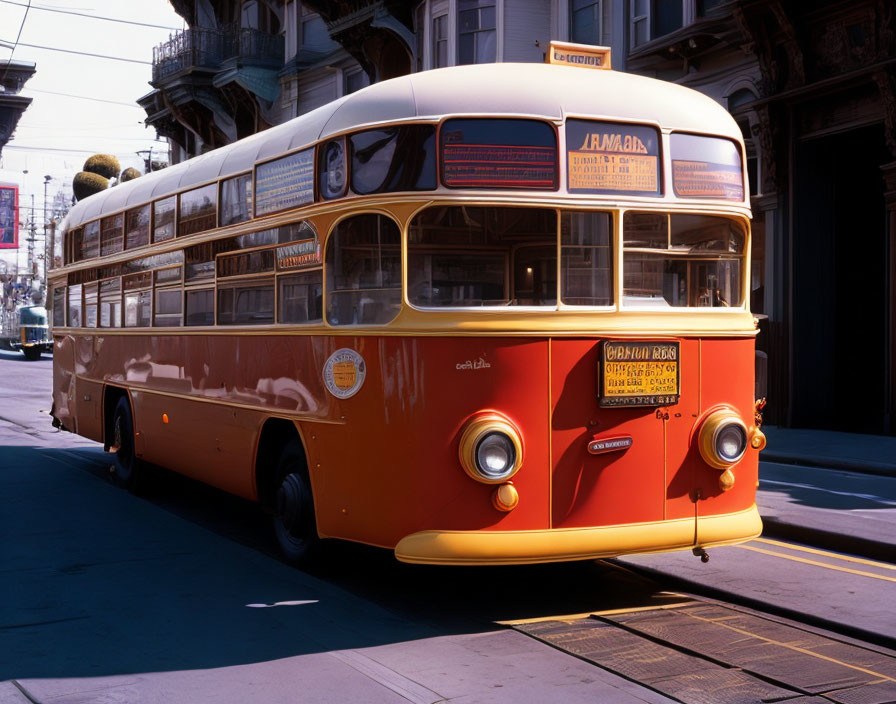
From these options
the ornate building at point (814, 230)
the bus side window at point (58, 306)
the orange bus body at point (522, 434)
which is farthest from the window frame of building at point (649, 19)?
the orange bus body at point (522, 434)

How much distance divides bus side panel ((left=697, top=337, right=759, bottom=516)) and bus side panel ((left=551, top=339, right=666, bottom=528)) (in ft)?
1.46

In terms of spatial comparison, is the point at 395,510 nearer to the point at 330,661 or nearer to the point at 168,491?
the point at 330,661

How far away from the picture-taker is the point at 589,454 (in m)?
6.61

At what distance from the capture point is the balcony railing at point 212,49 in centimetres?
3406

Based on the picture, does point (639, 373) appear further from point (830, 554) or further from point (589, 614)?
point (830, 554)

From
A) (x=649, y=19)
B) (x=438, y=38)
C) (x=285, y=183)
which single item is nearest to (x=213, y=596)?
(x=285, y=183)

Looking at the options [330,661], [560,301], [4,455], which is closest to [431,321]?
[560,301]

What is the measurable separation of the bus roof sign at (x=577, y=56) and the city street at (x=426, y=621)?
3.49 metres

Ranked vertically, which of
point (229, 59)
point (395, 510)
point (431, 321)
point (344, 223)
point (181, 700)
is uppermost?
point (229, 59)

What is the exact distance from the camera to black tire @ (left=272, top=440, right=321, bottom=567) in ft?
25.3

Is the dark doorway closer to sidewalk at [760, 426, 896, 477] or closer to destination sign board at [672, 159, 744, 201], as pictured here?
sidewalk at [760, 426, 896, 477]

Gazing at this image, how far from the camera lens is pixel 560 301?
21.6ft

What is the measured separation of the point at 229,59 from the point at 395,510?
29.6 m

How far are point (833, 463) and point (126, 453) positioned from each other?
28.4 feet
